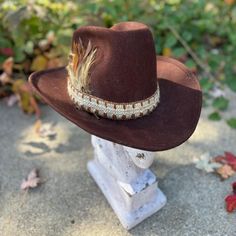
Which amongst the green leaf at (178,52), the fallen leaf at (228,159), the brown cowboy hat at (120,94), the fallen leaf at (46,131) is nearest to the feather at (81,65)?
the brown cowboy hat at (120,94)

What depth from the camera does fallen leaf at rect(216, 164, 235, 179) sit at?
147cm

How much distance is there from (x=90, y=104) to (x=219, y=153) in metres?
0.79

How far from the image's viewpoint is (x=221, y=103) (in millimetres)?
1833

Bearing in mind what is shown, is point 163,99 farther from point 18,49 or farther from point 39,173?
point 18,49

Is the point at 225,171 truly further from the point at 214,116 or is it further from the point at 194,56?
the point at 194,56

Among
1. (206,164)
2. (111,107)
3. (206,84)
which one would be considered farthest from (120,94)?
(206,84)

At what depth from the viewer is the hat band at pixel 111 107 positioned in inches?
41.2

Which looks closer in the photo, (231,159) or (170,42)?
(231,159)

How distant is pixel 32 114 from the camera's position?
183 cm

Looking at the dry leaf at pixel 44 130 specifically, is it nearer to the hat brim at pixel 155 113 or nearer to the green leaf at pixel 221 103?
the hat brim at pixel 155 113

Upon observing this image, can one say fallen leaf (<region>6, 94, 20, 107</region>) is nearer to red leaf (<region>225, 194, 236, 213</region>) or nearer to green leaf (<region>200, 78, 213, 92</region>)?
green leaf (<region>200, 78, 213, 92</region>)

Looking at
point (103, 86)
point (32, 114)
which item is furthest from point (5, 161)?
point (103, 86)

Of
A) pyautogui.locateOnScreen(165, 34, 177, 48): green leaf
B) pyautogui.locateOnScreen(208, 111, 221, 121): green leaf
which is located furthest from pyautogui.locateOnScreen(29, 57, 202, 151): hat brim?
pyautogui.locateOnScreen(165, 34, 177, 48): green leaf

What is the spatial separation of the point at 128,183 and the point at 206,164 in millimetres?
430
